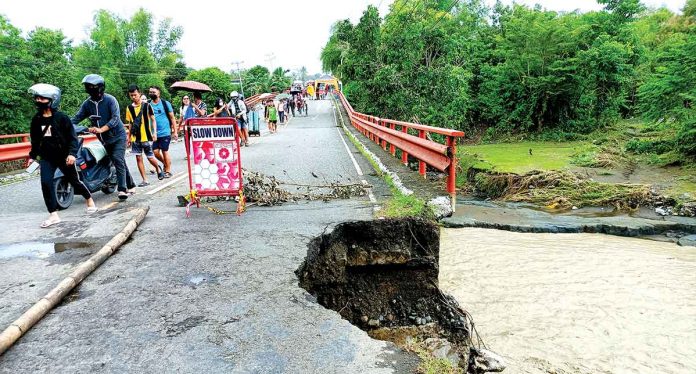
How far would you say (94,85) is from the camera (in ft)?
22.7

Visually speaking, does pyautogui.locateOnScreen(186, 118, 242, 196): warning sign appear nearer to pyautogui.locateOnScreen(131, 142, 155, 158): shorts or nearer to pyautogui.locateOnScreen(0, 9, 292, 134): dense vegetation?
pyautogui.locateOnScreen(131, 142, 155, 158): shorts

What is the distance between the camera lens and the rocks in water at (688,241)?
7254 mm

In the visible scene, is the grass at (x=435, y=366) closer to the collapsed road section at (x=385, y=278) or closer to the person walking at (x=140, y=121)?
the collapsed road section at (x=385, y=278)

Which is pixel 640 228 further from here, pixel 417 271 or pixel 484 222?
pixel 417 271

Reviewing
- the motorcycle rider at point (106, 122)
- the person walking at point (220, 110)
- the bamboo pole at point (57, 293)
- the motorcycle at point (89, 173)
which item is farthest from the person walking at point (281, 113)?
the bamboo pole at point (57, 293)

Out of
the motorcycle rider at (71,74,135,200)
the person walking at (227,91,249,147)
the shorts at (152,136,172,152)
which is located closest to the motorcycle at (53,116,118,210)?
the motorcycle rider at (71,74,135,200)

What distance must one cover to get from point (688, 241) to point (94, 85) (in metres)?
9.42

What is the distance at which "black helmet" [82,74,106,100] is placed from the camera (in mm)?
6859

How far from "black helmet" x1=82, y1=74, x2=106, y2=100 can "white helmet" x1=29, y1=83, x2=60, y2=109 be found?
125 centimetres

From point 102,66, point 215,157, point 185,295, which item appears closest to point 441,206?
point 215,157

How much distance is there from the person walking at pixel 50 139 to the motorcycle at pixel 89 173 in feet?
2.93

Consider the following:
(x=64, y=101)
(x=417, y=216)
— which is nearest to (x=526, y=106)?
(x=417, y=216)

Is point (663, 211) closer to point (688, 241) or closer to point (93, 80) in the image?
point (688, 241)

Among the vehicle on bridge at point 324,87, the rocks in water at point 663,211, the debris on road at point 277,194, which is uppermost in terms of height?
the vehicle on bridge at point 324,87
